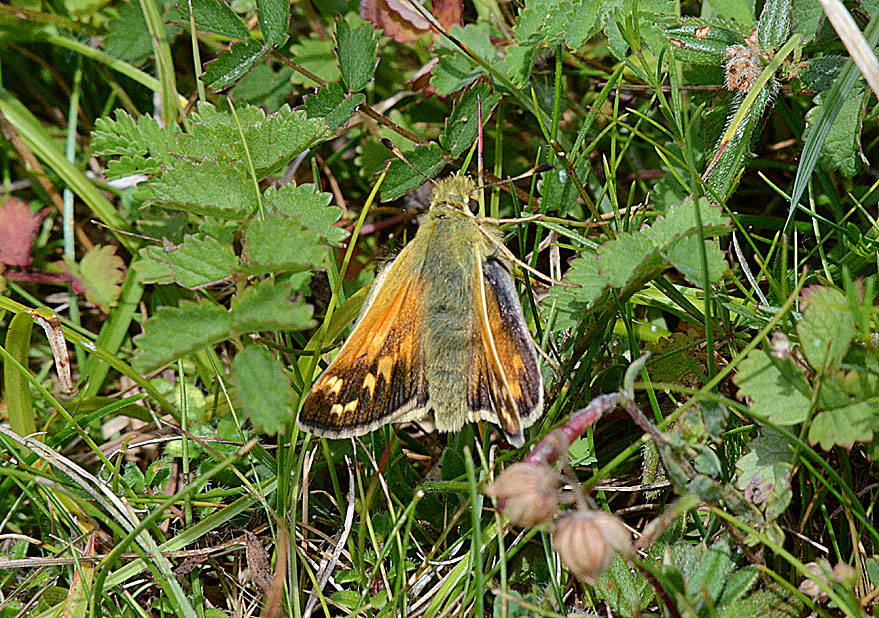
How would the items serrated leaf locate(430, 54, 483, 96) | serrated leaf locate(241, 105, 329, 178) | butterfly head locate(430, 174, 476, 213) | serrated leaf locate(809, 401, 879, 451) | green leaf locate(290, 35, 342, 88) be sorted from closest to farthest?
serrated leaf locate(809, 401, 879, 451) → serrated leaf locate(241, 105, 329, 178) → butterfly head locate(430, 174, 476, 213) → serrated leaf locate(430, 54, 483, 96) → green leaf locate(290, 35, 342, 88)

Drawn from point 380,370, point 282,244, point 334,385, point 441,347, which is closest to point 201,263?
point 282,244

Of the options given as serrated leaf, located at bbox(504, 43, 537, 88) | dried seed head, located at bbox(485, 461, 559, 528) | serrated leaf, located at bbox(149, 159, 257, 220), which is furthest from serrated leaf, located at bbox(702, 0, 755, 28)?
dried seed head, located at bbox(485, 461, 559, 528)

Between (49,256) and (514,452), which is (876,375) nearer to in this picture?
(514,452)

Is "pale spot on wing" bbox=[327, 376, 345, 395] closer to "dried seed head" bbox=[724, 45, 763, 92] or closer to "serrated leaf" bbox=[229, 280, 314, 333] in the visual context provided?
"serrated leaf" bbox=[229, 280, 314, 333]

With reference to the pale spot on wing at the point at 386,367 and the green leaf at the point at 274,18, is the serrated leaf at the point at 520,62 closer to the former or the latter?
the green leaf at the point at 274,18

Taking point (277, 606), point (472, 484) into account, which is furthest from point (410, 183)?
point (277, 606)
